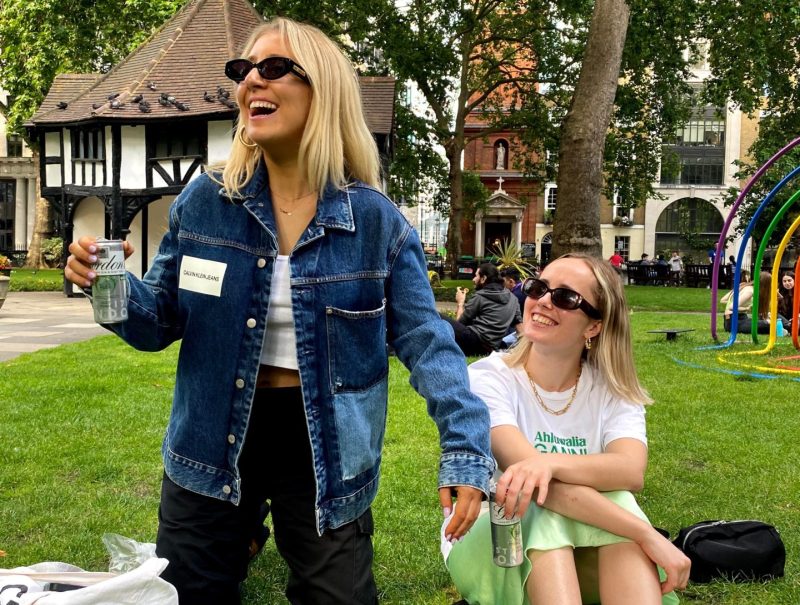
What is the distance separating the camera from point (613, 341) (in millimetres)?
2959

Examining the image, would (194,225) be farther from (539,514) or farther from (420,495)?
(420,495)

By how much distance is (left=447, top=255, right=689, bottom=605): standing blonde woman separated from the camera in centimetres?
253

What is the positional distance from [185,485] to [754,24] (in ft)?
56.9

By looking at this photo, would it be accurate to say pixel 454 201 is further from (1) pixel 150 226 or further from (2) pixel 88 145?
(2) pixel 88 145

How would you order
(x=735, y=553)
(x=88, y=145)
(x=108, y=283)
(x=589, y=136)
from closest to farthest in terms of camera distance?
(x=108, y=283) < (x=735, y=553) < (x=589, y=136) < (x=88, y=145)

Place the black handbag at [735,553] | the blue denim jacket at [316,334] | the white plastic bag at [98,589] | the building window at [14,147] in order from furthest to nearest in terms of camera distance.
Answer: 1. the building window at [14,147]
2. the black handbag at [735,553]
3. the blue denim jacket at [316,334]
4. the white plastic bag at [98,589]

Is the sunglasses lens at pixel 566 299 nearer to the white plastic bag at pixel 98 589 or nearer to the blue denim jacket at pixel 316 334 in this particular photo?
the blue denim jacket at pixel 316 334

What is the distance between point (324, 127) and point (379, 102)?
19.2 m

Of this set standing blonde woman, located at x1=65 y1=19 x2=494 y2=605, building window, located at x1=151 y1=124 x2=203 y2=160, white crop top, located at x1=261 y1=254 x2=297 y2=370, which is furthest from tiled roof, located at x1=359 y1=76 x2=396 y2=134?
white crop top, located at x1=261 y1=254 x2=297 y2=370

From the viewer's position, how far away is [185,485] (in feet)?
Answer: 7.30

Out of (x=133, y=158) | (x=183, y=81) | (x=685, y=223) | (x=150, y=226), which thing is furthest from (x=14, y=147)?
(x=685, y=223)

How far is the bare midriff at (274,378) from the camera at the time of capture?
87.4 inches

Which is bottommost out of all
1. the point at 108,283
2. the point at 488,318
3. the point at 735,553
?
the point at 735,553

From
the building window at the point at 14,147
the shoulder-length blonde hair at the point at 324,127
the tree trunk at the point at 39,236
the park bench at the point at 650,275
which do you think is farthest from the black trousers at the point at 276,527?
the building window at the point at 14,147
